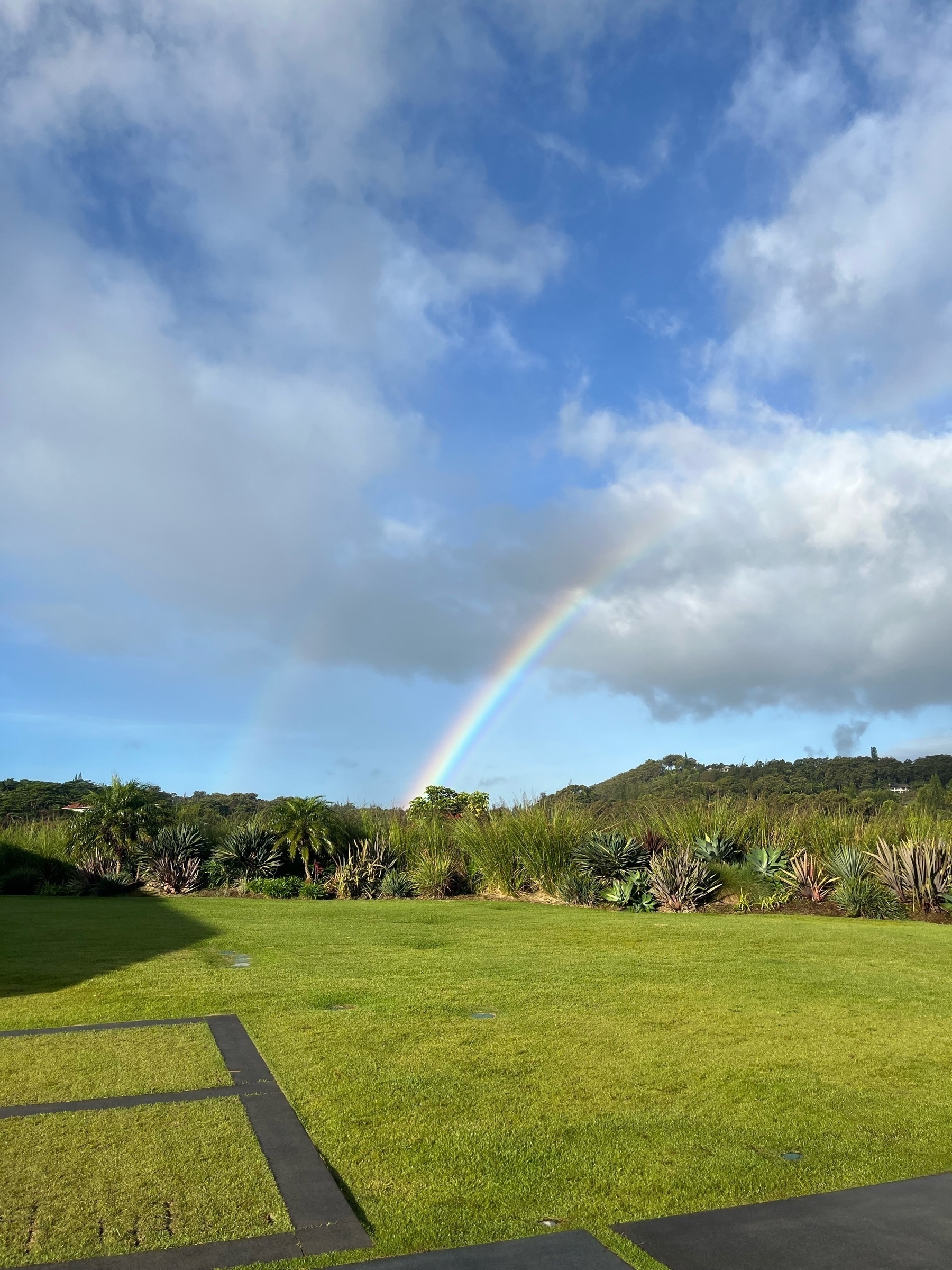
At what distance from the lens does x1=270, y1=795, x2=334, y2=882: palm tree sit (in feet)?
53.1

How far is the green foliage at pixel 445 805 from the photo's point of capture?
59.1 feet

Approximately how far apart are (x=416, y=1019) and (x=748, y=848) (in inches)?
397

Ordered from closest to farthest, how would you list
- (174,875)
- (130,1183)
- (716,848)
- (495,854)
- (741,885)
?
1. (130,1183)
2. (741,885)
3. (716,848)
4. (495,854)
5. (174,875)

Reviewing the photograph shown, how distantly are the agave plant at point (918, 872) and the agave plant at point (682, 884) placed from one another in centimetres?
230

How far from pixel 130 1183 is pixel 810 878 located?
11499 millimetres

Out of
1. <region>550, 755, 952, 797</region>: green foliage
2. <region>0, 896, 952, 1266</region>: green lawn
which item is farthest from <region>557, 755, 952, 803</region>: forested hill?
A: <region>0, 896, 952, 1266</region>: green lawn

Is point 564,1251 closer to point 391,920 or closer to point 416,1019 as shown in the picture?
point 416,1019

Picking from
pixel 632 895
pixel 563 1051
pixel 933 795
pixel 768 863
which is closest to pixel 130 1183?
pixel 563 1051

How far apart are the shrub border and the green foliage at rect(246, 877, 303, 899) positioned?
11.0m

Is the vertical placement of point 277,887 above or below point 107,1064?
above

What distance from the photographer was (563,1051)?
14.5 ft

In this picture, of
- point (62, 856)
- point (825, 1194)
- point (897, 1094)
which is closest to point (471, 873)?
point (62, 856)

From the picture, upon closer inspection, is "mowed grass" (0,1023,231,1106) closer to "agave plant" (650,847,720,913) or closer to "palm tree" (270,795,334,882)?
"agave plant" (650,847,720,913)

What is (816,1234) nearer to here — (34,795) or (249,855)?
(249,855)
